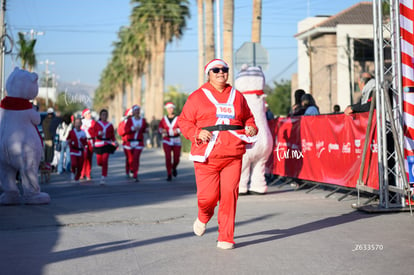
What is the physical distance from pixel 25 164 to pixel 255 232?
16.5 feet

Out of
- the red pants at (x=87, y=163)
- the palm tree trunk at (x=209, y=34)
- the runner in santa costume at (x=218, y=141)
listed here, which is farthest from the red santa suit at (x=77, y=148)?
the palm tree trunk at (x=209, y=34)

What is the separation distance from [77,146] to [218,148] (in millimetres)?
10701

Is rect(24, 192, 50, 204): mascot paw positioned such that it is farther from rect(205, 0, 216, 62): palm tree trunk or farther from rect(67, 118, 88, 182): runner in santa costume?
rect(205, 0, 216, 62): palm tree trunk

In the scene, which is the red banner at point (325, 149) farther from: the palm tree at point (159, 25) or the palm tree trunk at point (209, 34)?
the palm tree at point (159, 25)

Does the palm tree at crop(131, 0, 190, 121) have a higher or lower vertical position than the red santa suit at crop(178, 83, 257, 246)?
higher

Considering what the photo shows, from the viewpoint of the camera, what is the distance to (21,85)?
11.3 meters

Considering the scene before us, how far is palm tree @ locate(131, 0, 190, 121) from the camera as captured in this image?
50.3m

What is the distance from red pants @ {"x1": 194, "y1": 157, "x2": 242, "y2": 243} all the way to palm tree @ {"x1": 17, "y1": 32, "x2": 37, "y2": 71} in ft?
99.1

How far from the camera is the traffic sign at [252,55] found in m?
A: 18.2

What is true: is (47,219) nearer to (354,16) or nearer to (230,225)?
(230,225)

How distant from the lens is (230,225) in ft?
22.4

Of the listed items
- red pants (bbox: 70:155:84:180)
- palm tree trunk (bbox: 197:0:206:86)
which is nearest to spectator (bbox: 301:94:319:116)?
red pants (bbox: 70:155:84:180)

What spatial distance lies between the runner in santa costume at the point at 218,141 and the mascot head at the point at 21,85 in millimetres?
5007

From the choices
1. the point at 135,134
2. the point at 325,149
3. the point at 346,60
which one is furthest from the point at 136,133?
the point at 346,60
